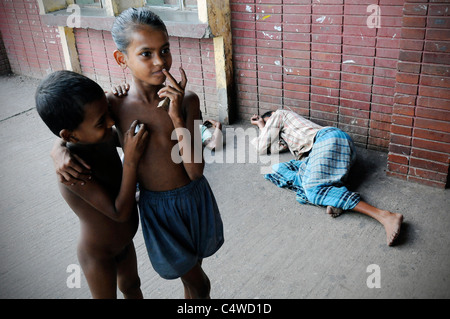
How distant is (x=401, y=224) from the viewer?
2857 millimetres

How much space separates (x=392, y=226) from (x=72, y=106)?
2.16 metres

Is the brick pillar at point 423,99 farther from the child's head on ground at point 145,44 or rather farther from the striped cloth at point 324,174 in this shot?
the child's head on ground at point 145,44

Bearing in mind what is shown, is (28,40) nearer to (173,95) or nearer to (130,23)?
(130,23)

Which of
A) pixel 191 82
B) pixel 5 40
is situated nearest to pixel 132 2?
pixel 191 82

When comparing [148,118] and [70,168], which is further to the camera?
[148,118]

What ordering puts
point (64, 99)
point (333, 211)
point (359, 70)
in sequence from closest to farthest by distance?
point (64, 99) < point (333, 211) < point (359, 70)

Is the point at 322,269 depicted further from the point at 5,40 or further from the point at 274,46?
the point at 5,40

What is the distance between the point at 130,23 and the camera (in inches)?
63.8

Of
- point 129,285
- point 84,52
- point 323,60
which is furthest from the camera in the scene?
point 84,52

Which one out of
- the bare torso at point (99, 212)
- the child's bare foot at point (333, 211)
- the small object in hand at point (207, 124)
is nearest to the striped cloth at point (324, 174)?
→ the child's bare foot at point (333, 211)

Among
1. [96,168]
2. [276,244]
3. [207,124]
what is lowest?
[276,244]

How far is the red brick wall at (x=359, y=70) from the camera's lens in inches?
117

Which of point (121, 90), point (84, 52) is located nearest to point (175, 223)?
point (121, 90)

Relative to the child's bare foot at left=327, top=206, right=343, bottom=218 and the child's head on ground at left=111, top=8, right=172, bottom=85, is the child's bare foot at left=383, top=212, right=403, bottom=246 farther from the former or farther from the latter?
the child's head on ground at left=111, top=8, right=172, bottom=85
